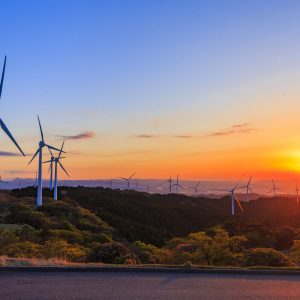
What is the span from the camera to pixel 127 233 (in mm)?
52875

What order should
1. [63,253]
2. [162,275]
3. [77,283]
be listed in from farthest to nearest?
[63,253], [162,275], [77,283]

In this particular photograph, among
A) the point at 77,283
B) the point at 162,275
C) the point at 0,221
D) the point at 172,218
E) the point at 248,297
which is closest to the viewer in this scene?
the point at 248,297

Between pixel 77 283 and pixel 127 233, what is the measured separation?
41.8m

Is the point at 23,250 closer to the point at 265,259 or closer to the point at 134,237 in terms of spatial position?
the point at 265,259

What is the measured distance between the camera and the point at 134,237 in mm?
51750

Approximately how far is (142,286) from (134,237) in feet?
135

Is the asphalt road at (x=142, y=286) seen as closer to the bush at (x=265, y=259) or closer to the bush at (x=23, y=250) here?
the bush at (x=265, y=259)

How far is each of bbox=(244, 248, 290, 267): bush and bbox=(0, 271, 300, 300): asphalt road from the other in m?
5.50

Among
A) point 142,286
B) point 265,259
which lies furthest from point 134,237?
point 142,286

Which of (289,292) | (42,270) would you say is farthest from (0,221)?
(289,292)

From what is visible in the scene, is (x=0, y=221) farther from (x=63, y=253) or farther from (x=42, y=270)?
(x=42, y=270)

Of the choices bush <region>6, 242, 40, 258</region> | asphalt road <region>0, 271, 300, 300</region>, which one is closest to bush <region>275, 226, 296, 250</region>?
bush <region>6, 242, 40, 258</region>

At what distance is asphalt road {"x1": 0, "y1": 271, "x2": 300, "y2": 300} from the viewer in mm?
10125

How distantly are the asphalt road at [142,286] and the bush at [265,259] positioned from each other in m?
5.50
